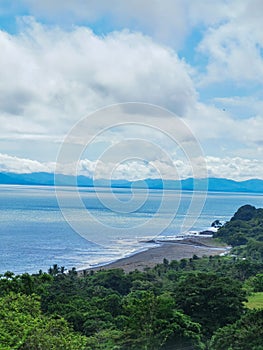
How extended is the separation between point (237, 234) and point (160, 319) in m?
48.0

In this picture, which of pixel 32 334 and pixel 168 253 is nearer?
pixel 32 334

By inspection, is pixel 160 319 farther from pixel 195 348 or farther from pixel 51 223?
pixel 51 223

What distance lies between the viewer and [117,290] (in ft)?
102

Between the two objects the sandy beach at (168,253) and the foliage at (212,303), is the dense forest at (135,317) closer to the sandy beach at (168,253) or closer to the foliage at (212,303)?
the foliage at (212,303)

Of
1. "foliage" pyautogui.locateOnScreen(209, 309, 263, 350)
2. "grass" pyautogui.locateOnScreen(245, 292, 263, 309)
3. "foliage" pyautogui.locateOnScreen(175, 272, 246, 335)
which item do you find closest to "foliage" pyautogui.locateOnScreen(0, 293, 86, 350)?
"foliage" pyautogui.locateOnScreen(209, 309, 263, 350)

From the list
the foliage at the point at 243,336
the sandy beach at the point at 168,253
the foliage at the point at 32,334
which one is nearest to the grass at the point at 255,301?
the foliage at the point at 243,336

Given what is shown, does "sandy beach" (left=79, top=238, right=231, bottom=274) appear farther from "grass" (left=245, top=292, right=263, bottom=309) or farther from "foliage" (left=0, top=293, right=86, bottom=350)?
"foliage" (left=0, top=293, right=86, bottom=350)

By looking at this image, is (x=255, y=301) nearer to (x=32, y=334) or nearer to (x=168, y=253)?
(x=32, y=334)

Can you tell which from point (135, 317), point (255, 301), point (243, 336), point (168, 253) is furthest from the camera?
point (168, 253)

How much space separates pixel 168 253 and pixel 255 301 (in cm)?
2863

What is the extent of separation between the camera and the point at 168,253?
50.6 metres

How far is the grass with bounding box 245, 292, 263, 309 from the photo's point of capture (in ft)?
67.6

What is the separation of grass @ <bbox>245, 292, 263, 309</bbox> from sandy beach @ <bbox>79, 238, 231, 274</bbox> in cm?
1676

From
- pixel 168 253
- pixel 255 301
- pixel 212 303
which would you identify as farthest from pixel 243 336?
pixel 168 253
